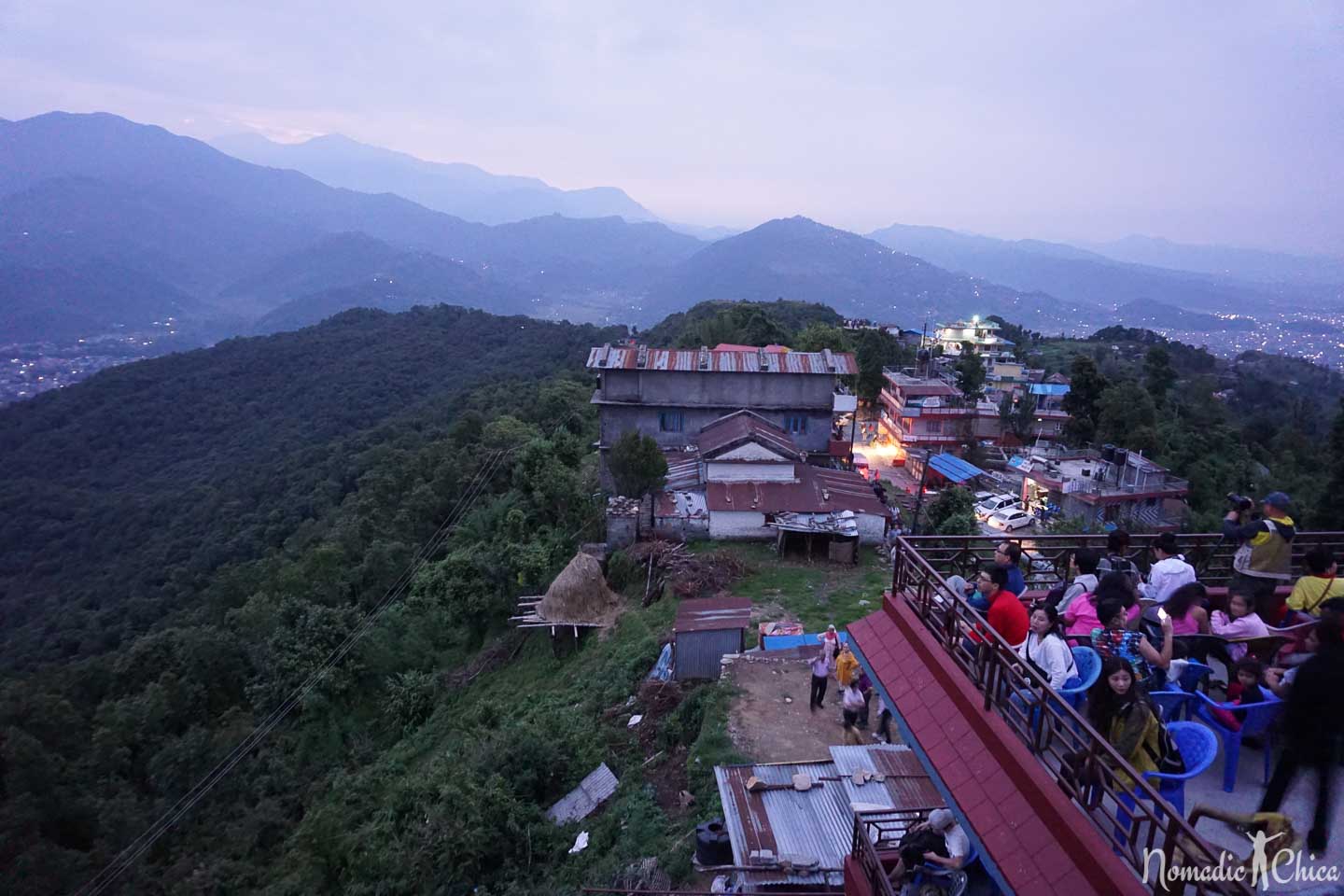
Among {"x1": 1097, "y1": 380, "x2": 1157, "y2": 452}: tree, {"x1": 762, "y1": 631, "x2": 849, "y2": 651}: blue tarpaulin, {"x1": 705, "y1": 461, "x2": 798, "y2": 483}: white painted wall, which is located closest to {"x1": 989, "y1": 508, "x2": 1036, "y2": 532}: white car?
{"x1": 1097, "y1": 380, "x2": 1157, "y2": 452}: tree

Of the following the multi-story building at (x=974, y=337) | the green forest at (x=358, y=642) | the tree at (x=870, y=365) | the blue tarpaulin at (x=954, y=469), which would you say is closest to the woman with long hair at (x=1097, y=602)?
the green forest at (x=358, y=642)

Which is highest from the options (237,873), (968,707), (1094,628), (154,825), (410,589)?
(1094,628)

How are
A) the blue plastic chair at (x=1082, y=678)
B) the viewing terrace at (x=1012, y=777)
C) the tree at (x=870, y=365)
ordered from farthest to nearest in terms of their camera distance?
the tree at (x=870, y=365) → the blue plastic chair at (x=1082, y=678) → the viewing terrace at (x=1012, y=777)

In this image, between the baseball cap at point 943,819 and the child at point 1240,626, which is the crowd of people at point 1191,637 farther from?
the baseball cap at point 943,819

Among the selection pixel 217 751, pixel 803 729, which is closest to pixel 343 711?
pixel 217 751

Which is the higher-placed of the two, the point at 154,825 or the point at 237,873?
the point at 237,873

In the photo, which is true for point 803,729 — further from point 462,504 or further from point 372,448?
point 372,448
